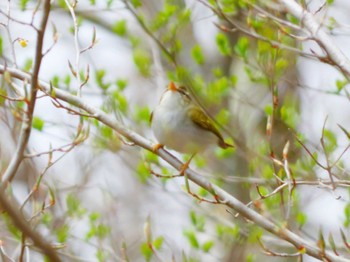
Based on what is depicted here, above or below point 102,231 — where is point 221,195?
above

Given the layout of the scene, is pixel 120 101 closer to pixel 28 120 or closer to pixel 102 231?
pixel 102 231

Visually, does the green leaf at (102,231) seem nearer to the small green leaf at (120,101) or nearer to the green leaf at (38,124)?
the green leaf at (38,124)

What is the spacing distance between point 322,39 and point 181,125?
103cm

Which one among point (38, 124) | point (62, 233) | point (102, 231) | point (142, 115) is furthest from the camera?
point (142, 115)

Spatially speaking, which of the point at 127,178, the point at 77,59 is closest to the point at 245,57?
the point at 77,59

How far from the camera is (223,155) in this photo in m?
5.69

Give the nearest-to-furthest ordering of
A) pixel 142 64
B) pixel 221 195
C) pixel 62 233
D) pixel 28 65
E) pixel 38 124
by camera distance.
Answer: pixel 221 195, pixel 62 233, pixel 38 124, pixel 28 65, pixel 142 64

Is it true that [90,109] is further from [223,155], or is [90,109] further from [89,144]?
[223,155]

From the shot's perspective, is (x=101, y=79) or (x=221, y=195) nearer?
(x=221, y=195)

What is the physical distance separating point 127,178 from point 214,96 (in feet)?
12.7

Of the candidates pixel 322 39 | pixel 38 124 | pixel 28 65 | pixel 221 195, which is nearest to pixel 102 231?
pixel 38 124

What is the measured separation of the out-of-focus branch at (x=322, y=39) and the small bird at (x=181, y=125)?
880mm

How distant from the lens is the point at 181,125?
3803 millimetres

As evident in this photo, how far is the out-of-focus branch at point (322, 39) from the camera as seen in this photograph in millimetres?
2965
